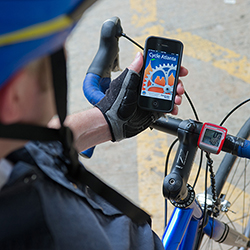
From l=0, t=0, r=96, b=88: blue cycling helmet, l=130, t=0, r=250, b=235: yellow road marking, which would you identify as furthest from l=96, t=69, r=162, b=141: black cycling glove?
l=130, t=0, r=250, b=235: yellow road marking

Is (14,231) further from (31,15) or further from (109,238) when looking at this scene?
(31,15)

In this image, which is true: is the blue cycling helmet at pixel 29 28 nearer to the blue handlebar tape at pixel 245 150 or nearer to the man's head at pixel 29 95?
the man's head at pixel 29 95

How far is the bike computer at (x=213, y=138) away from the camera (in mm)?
963

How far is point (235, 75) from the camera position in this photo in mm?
2494

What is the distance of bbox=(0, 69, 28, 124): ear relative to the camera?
17.8 inches

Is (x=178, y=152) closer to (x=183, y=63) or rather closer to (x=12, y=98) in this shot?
(x=12, y=98)

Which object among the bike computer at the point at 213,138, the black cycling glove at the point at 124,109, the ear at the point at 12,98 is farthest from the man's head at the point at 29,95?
the bike computer at the point at 213,138

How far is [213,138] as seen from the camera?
97 cm

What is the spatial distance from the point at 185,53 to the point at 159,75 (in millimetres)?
1792

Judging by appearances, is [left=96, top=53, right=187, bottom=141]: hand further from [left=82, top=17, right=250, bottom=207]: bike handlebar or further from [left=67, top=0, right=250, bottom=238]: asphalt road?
[left=67, top=0, right=250, bottom=238]: asphalt road

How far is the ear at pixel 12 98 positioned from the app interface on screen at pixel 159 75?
54 cm

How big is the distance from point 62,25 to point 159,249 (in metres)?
0.53

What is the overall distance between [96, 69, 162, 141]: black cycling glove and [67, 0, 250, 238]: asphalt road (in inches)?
47.5

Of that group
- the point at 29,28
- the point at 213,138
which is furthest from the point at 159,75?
the point at 29,28
